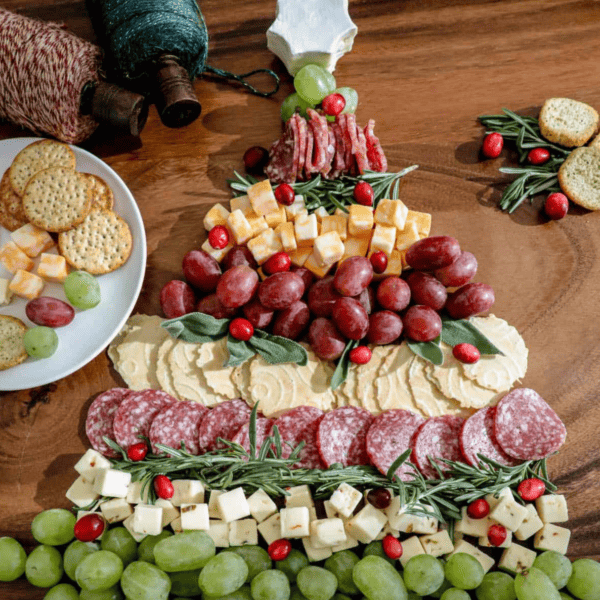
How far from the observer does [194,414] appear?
1382 mm

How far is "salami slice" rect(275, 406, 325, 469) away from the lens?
1347 mm

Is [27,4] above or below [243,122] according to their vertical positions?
above

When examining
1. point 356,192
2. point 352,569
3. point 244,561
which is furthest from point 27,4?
point 352,569

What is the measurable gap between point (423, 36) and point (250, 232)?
81cm

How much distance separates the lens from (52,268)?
1.44 metres

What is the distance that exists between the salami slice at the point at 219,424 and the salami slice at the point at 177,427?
19mm

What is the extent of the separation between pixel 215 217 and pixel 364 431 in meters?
0.66

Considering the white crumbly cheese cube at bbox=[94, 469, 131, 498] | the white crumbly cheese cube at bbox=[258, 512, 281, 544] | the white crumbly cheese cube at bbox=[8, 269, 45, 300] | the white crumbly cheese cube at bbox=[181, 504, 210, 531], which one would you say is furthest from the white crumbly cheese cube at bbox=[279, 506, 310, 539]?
the white crumbly cheese cube at bbox=[8, 269, 45, 300]

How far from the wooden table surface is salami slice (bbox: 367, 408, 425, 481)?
0.36 m

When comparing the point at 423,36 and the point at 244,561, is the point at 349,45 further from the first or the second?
the point at 244,561

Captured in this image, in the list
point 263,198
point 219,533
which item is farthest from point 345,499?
point 263,198

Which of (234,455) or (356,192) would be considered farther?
(356,192)

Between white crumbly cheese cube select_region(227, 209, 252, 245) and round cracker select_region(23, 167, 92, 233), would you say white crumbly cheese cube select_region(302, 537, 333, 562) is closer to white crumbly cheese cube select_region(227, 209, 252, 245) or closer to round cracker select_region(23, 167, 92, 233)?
white crumbly cheese cube select_region(227, 209, 252, 245)

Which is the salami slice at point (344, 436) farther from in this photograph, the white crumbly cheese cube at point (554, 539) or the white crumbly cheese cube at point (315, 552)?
the white crumbly cheese cube at point (554, 539)
